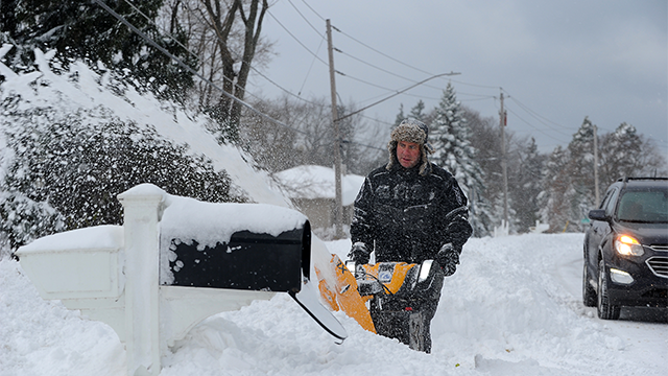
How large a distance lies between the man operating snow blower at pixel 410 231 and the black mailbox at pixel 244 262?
59.6 inches

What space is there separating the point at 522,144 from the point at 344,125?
4386 centimetres

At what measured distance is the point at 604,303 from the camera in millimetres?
7535

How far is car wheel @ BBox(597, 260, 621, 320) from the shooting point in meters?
7.45

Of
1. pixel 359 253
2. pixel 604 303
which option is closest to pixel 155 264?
pixel 359 253

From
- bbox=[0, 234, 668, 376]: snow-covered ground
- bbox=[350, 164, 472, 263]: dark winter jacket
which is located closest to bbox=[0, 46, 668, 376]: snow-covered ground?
bbox=[0, 234, 668, 376]: snow-covered ground

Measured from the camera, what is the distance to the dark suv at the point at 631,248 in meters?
7.07

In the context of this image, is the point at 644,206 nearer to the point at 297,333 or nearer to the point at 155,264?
the point at 297,333

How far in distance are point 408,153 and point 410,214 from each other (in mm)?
432

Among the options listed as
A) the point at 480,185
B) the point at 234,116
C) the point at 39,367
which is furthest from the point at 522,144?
the point at 39,367

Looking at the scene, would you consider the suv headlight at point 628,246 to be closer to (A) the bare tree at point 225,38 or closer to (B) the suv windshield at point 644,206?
(B) the suv windshield at point 644,206

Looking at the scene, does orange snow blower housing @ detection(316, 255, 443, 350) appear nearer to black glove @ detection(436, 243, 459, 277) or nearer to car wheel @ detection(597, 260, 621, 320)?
black glove @ detection(436, 243, 459, 277)

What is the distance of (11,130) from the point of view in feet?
19.7

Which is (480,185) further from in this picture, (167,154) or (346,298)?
(346,298)

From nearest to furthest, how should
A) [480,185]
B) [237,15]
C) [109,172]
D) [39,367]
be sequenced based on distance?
[39,367] → [109,172] → [237,15] → [480,185]
